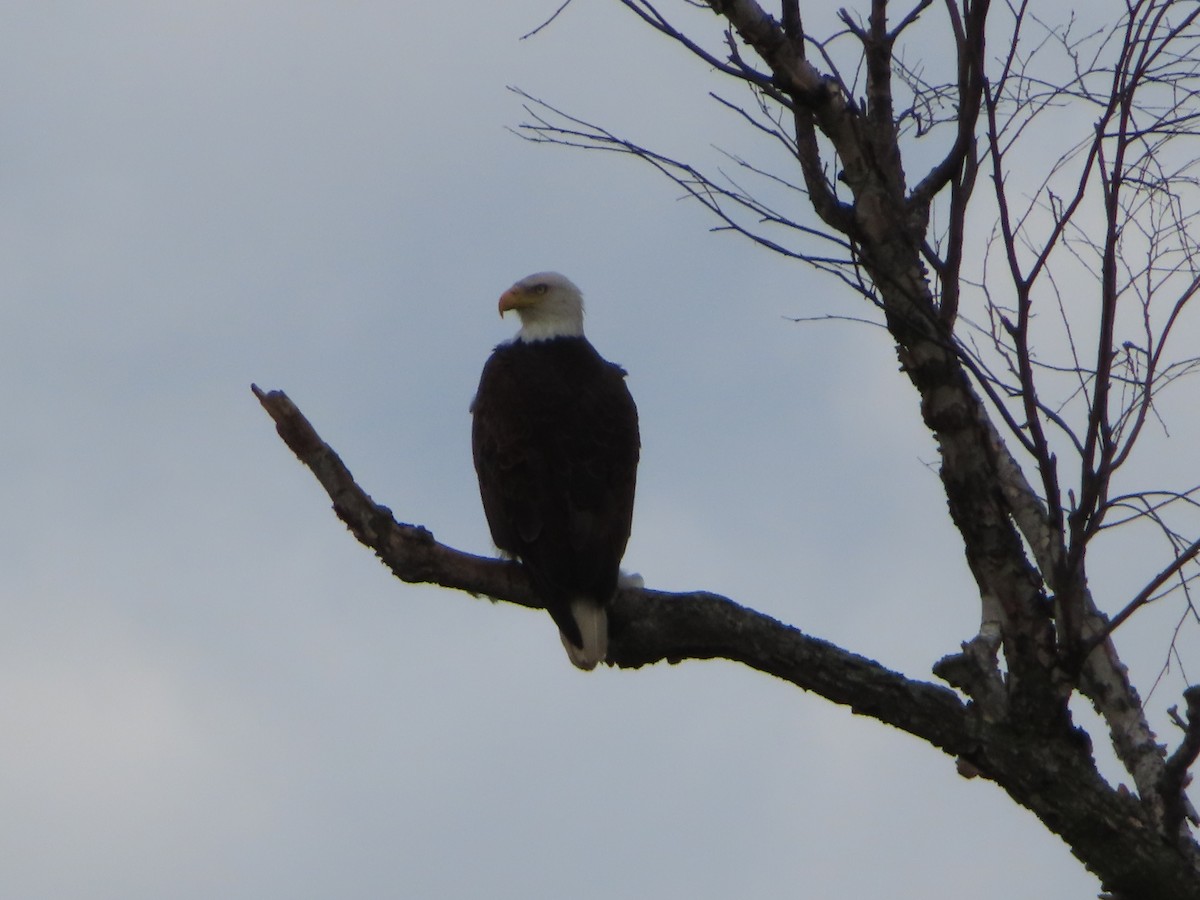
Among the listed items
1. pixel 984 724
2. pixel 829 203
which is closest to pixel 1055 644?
pixel 984 724

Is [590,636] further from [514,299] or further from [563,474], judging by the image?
[514,299]

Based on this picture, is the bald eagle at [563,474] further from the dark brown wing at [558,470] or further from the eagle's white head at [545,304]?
the eagle's white head at [545,304]

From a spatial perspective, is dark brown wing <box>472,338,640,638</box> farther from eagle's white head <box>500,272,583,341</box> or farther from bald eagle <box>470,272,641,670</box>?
eagle's white head <box>500,272,583,341</box>

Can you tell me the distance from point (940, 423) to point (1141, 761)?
51.1 inches

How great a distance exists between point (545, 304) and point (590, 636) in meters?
2.23

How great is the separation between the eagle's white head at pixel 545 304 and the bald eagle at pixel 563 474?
1.91 ft

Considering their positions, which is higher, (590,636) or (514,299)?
(514,299)

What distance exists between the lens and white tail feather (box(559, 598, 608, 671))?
477 centimetres

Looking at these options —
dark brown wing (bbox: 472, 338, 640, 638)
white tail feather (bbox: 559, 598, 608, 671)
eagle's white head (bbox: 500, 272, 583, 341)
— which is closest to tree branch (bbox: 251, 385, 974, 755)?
white tail feather (bbox: 559, 598, 608, 671)

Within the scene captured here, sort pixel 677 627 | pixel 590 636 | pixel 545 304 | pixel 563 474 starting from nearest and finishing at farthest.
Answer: pixel 677 627, pixel 590 636, pixel 563 474, pixel 545 304

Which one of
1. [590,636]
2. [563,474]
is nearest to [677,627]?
[590,636]

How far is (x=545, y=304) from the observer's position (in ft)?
21.9

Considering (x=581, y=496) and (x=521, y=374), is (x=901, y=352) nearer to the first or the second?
(x=581, y=496)

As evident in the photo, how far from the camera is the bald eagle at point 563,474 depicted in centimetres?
494
